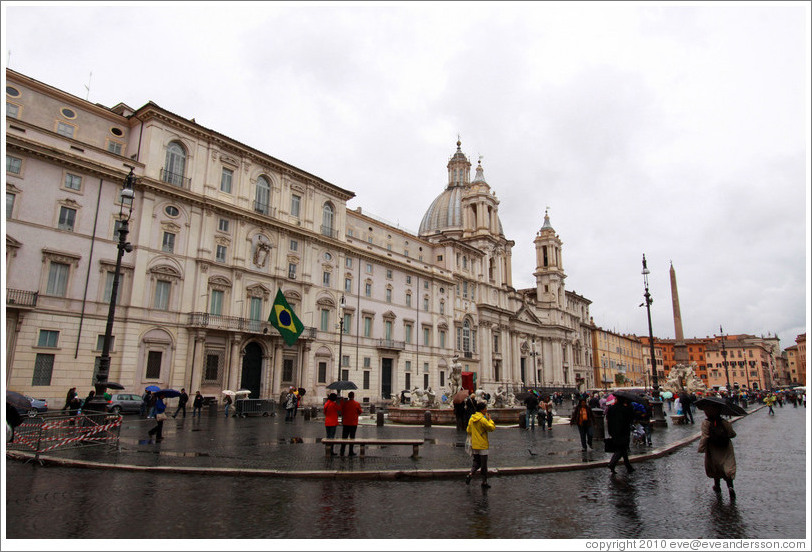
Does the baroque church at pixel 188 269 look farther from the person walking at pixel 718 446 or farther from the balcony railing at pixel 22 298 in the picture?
the person walking at pixel 718 446

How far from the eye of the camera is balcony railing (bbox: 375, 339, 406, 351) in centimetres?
4641

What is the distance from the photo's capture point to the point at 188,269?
109 feet

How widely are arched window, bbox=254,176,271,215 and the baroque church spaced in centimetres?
11

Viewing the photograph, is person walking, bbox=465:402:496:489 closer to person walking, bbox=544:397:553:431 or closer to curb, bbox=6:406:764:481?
curb, bbox=6:406:764:481

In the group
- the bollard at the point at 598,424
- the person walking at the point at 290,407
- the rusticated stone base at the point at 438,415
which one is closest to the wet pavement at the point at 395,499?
the bollard at the point at 598,424

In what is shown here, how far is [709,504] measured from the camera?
7.89 meters

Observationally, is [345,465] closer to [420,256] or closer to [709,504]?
[709,504]

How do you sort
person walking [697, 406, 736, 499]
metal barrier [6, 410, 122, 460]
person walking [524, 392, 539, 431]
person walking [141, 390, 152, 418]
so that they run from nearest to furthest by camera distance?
person walking [697, 406, 736, 499] → metal barrier [6, 410, 122, 460] → person walking [524, 392, 539, 431] → person walking [141, 390, 152, 418]

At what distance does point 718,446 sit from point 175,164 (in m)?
34.5

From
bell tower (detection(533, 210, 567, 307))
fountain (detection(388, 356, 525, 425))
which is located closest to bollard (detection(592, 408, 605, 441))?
fountain (detection(388, 356, 525, 425))

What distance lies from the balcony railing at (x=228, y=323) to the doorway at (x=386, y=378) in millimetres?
13267

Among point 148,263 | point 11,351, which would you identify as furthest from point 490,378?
point 11,351

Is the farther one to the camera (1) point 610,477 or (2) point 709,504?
(1) point 610,477

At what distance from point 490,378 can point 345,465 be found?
54426 mm
